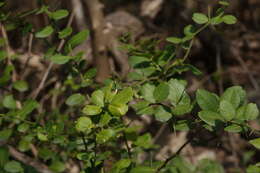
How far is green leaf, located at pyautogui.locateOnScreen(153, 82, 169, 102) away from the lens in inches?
36.7

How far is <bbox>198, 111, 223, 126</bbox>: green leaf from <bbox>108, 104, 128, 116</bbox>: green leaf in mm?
161

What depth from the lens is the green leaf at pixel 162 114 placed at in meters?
0.95

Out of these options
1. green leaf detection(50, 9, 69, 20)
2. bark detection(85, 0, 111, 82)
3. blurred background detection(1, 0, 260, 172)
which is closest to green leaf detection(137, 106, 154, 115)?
green leaf detection(50, 9, 69, 20)

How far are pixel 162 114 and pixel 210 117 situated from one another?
127 mm

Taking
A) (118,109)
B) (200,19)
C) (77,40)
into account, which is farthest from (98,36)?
(118,109)

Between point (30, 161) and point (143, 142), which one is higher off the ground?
point (143, 142)

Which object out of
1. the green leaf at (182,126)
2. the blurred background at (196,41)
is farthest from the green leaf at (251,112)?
the blurred background at (196,41)

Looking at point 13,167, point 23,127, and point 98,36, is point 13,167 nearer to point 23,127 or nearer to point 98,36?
point 23,127

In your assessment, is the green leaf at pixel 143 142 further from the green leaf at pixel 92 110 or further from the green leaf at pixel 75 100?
the green leaf at pixel 92 110

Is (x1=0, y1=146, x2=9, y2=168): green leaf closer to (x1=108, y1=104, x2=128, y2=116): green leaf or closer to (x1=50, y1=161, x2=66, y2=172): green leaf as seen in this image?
(x1=50, y1=161, x2=66, y2=172): green leaf

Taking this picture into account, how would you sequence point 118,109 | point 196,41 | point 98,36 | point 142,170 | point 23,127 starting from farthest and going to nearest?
point 196,41
point 98,36
point 23,127
point 142,170
point 118,109

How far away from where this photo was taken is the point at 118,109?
0.85 meters

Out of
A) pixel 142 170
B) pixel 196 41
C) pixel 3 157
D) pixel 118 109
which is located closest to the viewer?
pixel 118 109

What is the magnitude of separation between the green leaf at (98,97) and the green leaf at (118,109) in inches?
1.2
